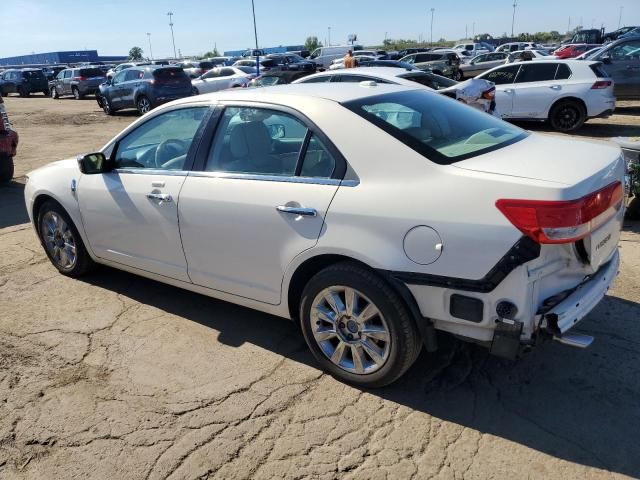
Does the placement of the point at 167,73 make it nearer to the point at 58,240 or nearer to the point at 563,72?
the point at 563,72

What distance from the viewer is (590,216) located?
8.11 ft

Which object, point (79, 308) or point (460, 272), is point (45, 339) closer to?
point (79, 308)

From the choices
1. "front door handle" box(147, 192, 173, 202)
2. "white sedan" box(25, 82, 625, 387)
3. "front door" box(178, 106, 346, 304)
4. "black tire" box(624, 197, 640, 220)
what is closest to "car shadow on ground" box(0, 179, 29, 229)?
"white sedan" box(25, 82, 625, 387)

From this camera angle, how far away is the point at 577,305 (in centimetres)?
257

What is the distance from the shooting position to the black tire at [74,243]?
4535 millimetres

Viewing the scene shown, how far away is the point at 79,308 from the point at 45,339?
48 cm

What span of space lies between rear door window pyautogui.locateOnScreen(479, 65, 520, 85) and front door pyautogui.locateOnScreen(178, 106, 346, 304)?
10226mm

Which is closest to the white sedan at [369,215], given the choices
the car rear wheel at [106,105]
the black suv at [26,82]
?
the car rear wheel at [106,105]

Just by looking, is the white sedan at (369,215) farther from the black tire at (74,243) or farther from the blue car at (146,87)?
the blue car at (146,87)

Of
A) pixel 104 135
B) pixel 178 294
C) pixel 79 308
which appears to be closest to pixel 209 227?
pixel 178 294

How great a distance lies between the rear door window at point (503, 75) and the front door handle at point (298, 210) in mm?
10629

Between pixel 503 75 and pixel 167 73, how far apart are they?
12.0 metres

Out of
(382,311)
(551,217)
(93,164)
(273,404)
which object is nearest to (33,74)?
(93,164)

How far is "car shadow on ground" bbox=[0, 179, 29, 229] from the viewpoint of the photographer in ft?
22.7
